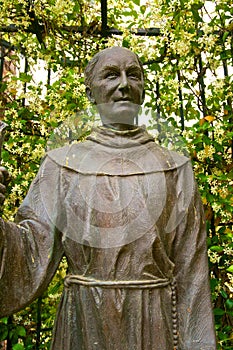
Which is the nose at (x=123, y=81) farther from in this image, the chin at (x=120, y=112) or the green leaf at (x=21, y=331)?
the green leaf at (x=21, y=331)

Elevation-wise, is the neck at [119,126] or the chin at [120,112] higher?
the chin at [120,112]

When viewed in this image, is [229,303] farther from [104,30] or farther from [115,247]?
[104,30]

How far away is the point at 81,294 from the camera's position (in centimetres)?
200

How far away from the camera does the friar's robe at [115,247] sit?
1958 millimetres

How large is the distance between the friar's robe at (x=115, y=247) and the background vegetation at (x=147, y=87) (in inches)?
43.7

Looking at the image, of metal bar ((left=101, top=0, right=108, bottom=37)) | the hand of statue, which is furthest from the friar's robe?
metal bar ((left=101, top=0, right=108, bottom=37))

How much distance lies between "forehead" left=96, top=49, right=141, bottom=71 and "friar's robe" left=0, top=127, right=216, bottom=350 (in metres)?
0.28

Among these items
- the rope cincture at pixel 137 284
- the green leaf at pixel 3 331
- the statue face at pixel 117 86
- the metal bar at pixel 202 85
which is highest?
the metal bar at pixel 202 85

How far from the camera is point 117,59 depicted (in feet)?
7.27

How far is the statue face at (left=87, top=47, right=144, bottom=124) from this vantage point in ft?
7.13

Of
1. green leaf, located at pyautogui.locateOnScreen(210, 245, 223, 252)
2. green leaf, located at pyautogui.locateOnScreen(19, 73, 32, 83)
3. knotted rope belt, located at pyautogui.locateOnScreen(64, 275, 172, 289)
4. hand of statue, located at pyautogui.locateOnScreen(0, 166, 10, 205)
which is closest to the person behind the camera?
hand of statue, located at pyautogui.locateOnScreen(0, 166, 10, 205)

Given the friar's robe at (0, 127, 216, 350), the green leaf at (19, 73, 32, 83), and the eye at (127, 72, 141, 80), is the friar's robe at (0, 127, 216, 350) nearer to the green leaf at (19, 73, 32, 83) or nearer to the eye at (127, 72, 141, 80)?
the eye at (127, 72, 141, 80)

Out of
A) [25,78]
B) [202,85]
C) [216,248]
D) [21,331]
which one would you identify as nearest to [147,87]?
[202,85]

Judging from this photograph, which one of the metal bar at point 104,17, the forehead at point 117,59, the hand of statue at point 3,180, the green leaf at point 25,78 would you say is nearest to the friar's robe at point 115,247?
the hand of statue at point 3,180
